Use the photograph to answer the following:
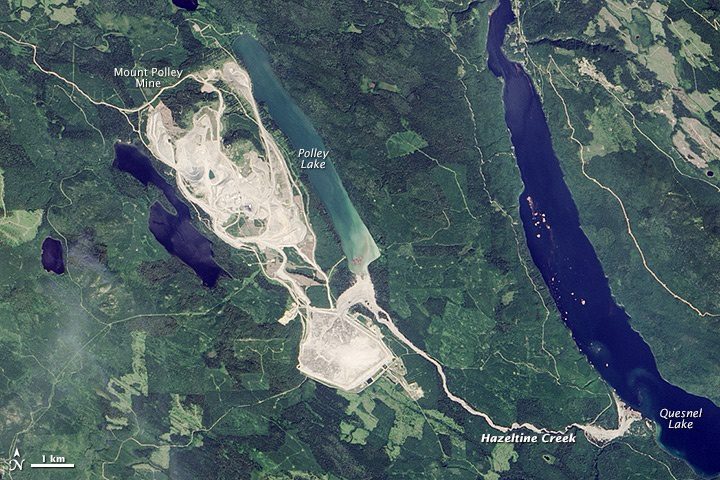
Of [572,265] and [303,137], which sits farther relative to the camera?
[572,265]

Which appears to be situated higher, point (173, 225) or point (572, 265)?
point (572, 265)

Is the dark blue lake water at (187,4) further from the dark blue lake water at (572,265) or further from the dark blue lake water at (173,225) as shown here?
the dark blue lake water at (572,265)

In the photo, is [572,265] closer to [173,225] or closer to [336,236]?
[336,236]

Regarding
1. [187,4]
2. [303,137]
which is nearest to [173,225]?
[303,137]

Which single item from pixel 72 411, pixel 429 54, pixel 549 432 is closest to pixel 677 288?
pixel 549 432

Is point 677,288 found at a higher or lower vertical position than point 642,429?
higher

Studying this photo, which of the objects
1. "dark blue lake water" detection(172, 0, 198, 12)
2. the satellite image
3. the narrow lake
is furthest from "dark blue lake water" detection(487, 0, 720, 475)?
"dark blue lake water" detection(172, 0, 198, 12)

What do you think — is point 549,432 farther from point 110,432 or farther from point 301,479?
point 110,432

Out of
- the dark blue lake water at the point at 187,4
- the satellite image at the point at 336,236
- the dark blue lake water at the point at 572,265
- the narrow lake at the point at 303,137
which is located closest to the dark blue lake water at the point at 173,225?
the satellite image at the point at 336,236
